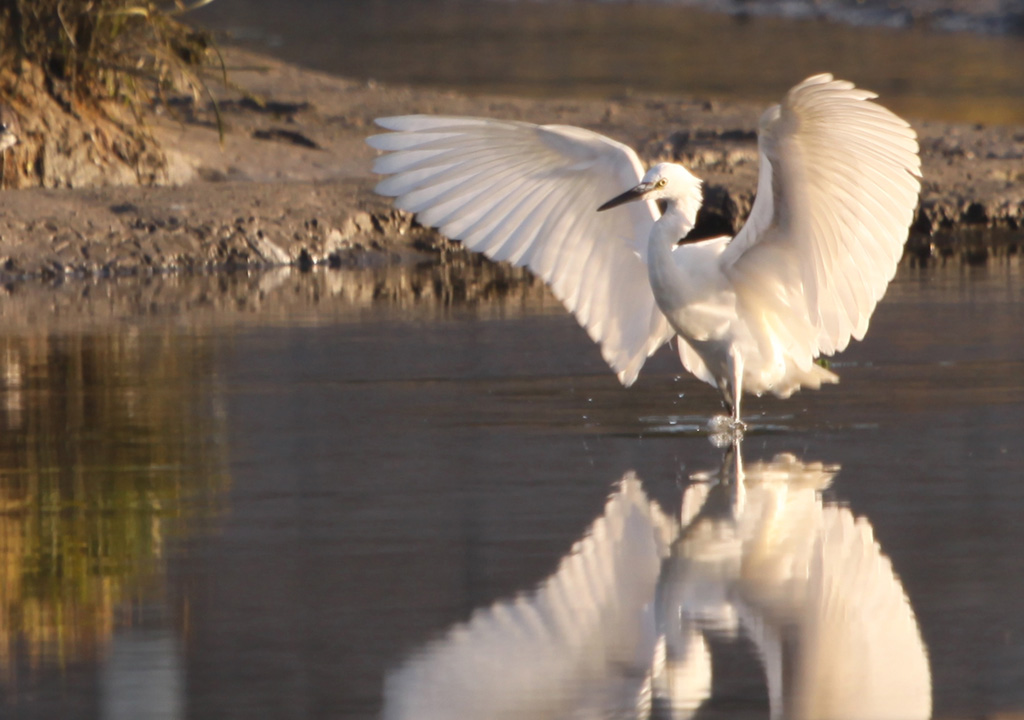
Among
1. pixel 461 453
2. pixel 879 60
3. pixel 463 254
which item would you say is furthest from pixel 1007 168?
pixel 879 60

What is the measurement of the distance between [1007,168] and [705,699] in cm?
1131

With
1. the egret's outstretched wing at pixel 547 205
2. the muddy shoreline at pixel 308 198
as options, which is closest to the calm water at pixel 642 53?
the muddy shoreline at pixel 308 198

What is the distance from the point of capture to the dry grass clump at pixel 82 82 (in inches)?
510

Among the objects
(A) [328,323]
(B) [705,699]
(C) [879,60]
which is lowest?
(B) [705,699]

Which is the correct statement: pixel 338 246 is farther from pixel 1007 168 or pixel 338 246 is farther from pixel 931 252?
pixel 1007 168

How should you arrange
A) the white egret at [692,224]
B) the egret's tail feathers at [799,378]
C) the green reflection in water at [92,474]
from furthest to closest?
the egret's tail feathers at [799,378] < the white egret at [692,224] < the green reflection in water at [92,474]

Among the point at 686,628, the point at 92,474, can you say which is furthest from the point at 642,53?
the point at 686,628

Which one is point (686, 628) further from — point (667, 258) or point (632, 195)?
point (632, 195)

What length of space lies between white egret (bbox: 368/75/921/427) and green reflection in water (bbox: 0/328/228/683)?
1.33 metres

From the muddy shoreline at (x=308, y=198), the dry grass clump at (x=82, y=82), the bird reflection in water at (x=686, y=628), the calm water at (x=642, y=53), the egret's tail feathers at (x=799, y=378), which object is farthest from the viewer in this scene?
the calm water at (x=642, y=53)

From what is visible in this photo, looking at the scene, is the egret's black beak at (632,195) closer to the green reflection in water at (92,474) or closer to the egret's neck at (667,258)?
the egret's neck at (667,258)

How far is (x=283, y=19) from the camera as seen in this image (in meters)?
42.5

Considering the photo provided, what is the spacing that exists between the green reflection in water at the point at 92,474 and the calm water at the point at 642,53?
1240 centimetres

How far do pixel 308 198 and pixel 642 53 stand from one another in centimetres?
1757
